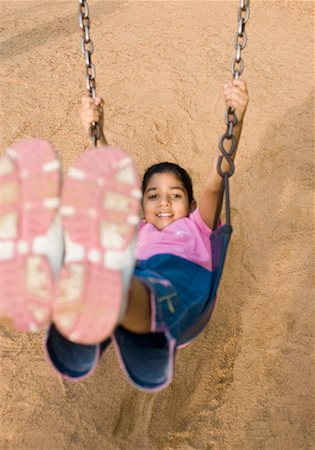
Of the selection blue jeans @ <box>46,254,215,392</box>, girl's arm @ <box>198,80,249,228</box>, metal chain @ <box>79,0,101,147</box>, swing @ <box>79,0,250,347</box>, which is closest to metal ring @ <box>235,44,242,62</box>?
swing @ <box>79,0,250,347</box>

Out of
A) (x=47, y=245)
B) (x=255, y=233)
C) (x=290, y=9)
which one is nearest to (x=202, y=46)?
(x=290, y=9)

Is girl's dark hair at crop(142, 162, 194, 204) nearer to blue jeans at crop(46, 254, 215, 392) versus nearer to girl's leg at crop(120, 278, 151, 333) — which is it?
blue jeans at crop(46, 254, 215, 392)

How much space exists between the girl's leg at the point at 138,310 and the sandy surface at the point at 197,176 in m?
0.67

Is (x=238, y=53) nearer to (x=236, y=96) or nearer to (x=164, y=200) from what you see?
(x=236, y=96)

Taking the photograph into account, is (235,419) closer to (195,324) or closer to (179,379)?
(179,379)

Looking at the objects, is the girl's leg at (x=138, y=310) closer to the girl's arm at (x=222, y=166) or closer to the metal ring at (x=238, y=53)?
the girl's arm at (x=222, y=166)

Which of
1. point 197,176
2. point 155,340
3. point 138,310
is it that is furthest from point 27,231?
point 197,176

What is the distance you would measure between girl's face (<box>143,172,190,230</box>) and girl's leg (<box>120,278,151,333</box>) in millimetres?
594

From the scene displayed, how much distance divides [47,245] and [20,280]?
0.09m

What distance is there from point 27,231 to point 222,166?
0.78 metres

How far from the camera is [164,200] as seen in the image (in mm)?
1987

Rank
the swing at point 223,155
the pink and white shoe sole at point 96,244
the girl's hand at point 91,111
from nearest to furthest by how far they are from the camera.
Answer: the pink and white shoe sole at point 96,244
the swing at point 223,155
the girl's hand at point 91,111

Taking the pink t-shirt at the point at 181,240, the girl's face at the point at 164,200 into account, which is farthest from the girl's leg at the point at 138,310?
the girl's face at the point at 164,200

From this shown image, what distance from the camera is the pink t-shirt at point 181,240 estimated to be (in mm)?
1730
